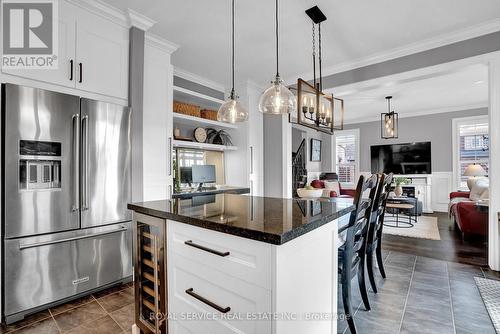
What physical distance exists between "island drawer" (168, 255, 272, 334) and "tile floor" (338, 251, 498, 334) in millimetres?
1183

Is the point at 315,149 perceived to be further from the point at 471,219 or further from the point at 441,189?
the point at 471,219

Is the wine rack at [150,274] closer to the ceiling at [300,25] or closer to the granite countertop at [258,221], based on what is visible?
the granite countertop at [258,221]

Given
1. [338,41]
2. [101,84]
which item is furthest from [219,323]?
[338,41]

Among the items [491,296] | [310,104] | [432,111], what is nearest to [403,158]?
[432,111]

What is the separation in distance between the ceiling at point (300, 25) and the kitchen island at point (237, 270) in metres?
2.09

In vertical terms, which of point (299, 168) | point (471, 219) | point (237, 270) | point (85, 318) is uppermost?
point (299, 168)

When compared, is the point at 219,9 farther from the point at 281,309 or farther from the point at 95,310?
the point at 95,310

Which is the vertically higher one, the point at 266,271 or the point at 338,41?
the point at 338,41

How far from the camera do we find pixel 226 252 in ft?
3.54

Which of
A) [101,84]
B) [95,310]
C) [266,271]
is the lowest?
[95,310]

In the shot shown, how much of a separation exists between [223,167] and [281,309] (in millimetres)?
3907

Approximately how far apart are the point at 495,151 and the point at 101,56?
4.29m

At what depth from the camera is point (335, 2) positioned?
2377 millimetres

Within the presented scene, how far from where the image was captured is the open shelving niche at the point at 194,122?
12.0 ft
